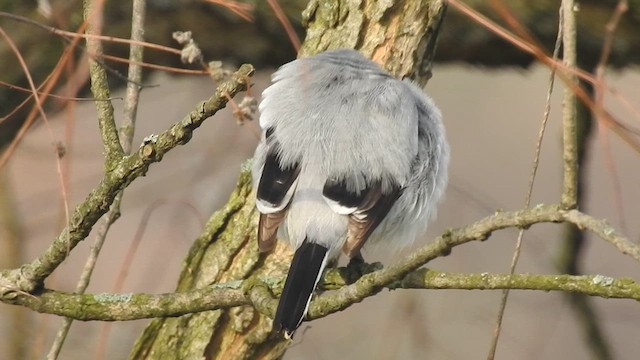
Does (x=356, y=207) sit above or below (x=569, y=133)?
below

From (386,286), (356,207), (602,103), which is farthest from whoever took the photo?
(356,207)

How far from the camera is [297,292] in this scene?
6.84ft

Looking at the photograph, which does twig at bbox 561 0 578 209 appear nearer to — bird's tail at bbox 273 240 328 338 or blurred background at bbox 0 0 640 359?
blurred background at bbox 0 0 640 359

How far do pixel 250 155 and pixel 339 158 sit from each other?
3.74 feet

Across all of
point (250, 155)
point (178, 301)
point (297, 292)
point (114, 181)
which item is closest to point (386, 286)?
point (297, 292)

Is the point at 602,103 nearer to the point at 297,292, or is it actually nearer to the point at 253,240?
the point at 297,292

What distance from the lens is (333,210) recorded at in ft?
7.86

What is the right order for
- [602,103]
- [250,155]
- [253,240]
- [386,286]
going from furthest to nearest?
[250,155]
[253,240]
[386,286]
[602,103]

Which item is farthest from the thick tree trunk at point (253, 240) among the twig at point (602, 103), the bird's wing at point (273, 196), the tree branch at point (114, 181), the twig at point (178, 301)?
the twig at point (602, 103)

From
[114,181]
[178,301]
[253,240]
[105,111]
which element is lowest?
[253,240]

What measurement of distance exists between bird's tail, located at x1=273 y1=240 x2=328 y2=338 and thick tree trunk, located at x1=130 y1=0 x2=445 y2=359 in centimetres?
37

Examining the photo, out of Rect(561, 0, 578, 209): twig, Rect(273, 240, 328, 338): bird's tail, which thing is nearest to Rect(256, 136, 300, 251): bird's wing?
Rect(273, 240, 328, 338): bird's tail

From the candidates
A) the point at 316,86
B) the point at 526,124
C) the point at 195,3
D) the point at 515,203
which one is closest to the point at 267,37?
the point at 195,3

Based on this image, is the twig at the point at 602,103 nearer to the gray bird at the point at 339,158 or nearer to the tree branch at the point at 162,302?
the tree branch at the point at 162,302
